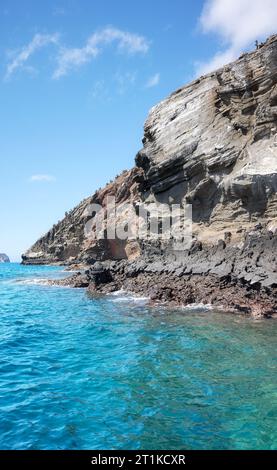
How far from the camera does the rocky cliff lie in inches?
843

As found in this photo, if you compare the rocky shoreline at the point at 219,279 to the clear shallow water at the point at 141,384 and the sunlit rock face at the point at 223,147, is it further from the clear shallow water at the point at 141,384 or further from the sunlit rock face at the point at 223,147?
the clear shallow water at the point at 141,384

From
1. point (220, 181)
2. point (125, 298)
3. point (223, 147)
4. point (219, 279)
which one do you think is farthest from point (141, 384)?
point (223, 147)

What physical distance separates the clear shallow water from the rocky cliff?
3.85m

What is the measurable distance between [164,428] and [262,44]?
2465 centimetres

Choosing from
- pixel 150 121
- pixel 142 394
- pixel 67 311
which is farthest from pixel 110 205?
pixel 142 394

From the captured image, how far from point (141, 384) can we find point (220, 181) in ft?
60.3

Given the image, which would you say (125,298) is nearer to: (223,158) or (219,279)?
(219,279)

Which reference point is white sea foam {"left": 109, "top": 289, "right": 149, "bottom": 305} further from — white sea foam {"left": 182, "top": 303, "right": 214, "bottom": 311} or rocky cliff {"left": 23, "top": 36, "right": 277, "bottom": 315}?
white sea foam {"left": 182, "top": 303, "right": 214, "bottom": 311}

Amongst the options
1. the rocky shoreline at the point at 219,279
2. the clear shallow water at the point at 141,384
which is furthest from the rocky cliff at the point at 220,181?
the clear shallow water at the point at 141,384

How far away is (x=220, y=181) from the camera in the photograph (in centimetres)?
2656

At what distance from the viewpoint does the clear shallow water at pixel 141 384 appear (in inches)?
303

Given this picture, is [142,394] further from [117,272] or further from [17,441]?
[117,272]

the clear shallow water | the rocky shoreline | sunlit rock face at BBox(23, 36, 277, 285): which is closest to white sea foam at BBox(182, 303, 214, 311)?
the rocky shoreline

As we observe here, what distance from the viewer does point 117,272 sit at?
3294cm
